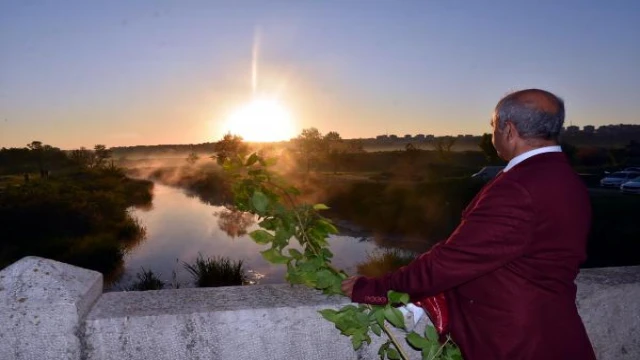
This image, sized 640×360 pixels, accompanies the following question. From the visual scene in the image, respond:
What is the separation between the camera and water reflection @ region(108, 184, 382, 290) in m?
22.2

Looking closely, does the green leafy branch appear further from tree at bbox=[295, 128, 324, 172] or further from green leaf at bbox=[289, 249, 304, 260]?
tree at bbox=[295, 128, 324, 172]

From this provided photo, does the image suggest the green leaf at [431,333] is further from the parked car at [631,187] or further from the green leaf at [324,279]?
the parked car at [631,187]

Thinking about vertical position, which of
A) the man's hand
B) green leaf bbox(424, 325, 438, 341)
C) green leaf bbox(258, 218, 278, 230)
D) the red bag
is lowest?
green leaf bbox(424, 325, 438, 341)

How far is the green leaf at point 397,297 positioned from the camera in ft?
4.99

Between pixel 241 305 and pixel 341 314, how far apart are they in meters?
0.46

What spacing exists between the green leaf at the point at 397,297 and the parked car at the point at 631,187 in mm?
37412

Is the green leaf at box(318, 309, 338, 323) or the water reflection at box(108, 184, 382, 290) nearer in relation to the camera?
the green leaf at box(318, 309, 338, 323)

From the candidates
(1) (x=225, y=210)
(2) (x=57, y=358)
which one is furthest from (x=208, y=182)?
(2) (x=57, y=358)

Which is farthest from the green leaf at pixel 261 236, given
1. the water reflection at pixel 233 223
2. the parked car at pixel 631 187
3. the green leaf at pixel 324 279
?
the parked car at pixel 631 187

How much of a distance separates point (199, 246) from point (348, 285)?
Result: 29.4 meters

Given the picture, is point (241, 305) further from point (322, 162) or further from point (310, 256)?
point (322, 162)

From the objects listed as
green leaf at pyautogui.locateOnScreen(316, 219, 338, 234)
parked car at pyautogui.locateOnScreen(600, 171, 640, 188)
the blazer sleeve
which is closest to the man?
the blazer sleeve

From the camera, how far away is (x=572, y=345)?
1.52 m

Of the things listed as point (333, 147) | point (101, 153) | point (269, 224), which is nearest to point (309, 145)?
point (333, 147)
